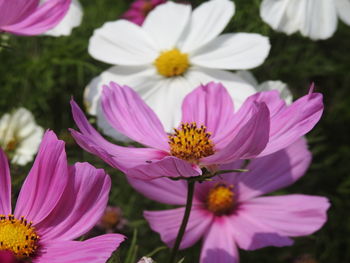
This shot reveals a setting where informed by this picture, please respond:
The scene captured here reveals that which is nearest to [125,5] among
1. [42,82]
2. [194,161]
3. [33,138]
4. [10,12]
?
[42,82]

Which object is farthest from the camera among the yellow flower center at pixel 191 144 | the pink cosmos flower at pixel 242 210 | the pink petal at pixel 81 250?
the pink cosmos flower at pixel 242 210

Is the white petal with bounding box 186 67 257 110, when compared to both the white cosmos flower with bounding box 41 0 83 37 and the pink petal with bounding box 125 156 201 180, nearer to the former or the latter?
the white cosmos flower with bounding box 41 0 83 37

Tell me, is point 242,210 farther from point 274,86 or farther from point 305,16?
point 305,16

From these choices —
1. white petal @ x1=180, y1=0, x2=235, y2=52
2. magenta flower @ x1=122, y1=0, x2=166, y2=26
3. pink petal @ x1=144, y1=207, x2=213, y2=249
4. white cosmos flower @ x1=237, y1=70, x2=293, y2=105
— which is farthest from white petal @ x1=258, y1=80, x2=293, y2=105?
magenta flower @ x1=122, y1=0, x2=166, y2=26

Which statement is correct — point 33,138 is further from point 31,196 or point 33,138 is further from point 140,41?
point 31,196

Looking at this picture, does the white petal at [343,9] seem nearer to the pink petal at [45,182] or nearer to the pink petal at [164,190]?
the pink petal at [164,190]

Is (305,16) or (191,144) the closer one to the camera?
(191,144)

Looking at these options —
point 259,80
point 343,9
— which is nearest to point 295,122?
point 343,9

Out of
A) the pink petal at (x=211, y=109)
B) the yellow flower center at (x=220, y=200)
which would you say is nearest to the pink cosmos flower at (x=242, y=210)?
the yellow flower center at (x=220, y=200)
